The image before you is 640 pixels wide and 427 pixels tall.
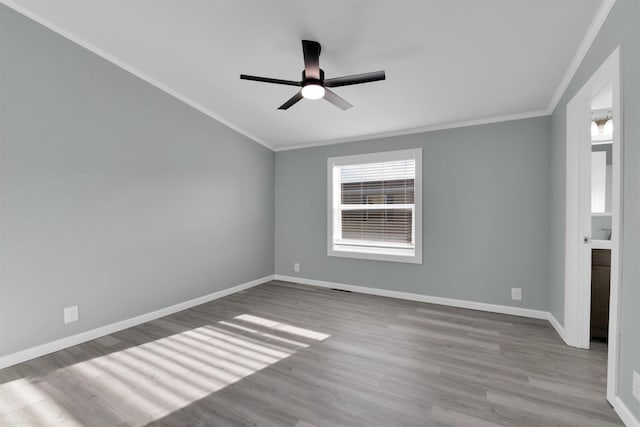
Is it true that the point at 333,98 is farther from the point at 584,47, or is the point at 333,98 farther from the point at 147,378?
the point at 147,378

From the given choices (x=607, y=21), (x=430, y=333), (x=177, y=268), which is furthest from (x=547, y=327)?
(x=177, y=268)

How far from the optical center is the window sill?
3938 millimetres

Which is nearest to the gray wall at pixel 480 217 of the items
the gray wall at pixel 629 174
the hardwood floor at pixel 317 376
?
the hardwood floor at pixel 317 376

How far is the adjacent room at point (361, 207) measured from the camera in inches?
71.1

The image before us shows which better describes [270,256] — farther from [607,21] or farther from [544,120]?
[607,21]

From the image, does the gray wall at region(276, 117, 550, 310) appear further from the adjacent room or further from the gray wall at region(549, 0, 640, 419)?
the gray wall at region(549, 0, 640, 419)

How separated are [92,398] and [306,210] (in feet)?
11.3

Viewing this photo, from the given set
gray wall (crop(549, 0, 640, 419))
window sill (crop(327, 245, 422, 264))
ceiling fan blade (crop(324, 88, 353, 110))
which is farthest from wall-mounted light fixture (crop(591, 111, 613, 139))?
ceiling fan blade (crop(324, 88, 353, 110))

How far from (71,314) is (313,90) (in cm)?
300

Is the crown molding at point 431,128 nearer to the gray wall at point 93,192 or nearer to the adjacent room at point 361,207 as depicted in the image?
the adjacent room at point 361,207

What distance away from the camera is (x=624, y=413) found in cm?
160

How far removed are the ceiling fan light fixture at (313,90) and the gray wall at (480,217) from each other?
2.03 m

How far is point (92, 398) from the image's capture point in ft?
6.16

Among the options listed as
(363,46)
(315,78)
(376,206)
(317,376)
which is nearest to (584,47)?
(363,46)
